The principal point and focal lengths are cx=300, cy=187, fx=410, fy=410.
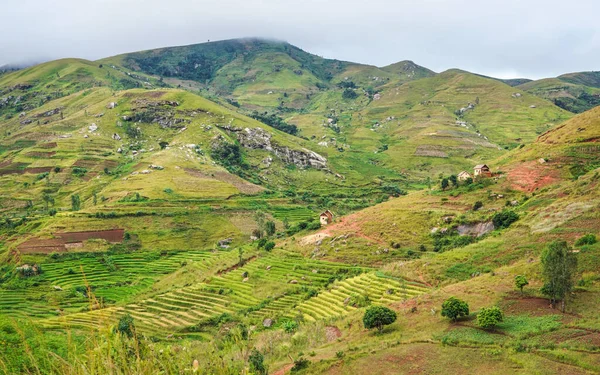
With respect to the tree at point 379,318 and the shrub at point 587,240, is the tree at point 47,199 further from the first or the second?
the shrub at point 587,240

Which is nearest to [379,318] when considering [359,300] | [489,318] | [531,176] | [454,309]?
[454,309]

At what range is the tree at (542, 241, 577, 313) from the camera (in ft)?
122

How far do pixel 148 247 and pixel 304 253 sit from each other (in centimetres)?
4575

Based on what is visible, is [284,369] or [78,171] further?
[78,171]

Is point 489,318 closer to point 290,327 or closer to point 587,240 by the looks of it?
point 587,240

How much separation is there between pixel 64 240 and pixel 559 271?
332 ft

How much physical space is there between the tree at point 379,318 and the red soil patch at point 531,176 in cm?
5355

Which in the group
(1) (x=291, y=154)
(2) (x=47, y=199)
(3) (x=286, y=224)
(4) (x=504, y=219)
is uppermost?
(1) (x=291, y=154)

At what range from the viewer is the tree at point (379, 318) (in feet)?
139

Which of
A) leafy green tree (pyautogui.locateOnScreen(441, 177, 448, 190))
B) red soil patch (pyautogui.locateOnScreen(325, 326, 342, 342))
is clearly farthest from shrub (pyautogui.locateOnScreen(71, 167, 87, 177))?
red soil patch (pyautogui.locateOnScreen(325, 326, 342, 342))

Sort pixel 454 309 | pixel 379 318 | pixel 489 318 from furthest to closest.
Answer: pixel 379 318
pixel 454 309
pixel 489 318

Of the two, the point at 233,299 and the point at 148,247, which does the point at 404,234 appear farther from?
the point at 148,247

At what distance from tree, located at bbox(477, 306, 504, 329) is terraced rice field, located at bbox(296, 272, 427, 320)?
1679cm

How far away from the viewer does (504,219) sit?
67062 mm
